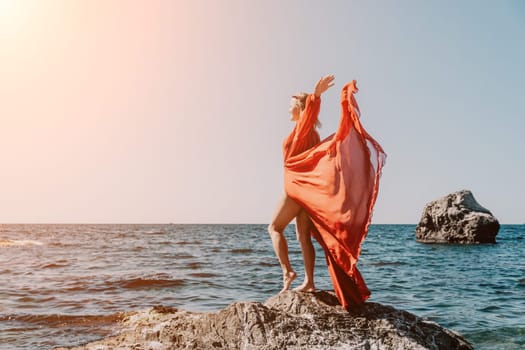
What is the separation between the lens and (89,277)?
16531mm

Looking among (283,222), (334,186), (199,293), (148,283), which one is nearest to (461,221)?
(148,283)

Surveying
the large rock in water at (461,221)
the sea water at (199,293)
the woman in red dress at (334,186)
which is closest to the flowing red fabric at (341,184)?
the woman in red dress at (334,186)

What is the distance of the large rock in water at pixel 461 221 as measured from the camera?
38.3 m

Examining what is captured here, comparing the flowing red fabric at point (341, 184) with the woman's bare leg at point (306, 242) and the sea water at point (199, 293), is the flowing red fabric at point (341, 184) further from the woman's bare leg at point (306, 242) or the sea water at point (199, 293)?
the sea water at point (199, 293)

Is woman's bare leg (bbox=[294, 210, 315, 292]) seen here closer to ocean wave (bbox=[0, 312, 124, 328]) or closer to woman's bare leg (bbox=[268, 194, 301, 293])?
woman's bare leg (bbox=[268, 194, 301, 293])

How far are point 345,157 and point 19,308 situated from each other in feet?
31.6

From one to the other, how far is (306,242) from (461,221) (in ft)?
123

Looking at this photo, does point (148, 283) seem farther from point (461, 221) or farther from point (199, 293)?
point (461, 221)

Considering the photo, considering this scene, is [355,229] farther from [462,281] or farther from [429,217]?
[429,217]

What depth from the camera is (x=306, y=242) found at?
5.47m

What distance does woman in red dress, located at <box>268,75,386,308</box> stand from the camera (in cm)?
493

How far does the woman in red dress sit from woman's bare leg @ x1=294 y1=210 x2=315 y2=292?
12 millimetres

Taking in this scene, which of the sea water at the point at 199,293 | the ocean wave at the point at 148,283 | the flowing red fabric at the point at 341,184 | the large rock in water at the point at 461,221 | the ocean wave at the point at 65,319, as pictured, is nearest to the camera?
the flowing red fabric at the point at 341,184

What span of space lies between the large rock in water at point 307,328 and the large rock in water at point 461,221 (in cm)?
3622
